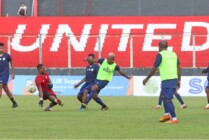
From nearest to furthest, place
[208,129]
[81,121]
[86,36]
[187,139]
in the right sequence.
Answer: [187,139] < [208,129] < [81,121] < [86,36]

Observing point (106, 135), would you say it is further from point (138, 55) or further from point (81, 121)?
point (138, 55)

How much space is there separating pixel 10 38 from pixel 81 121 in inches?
1010

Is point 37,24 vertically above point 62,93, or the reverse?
point 37,24

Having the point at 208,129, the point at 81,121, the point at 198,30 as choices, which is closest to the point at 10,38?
the point at 198,30

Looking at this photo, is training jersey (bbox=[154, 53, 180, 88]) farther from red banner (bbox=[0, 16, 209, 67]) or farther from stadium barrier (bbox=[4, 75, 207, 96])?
red banner (bbox=[0, 16, 209, 67])

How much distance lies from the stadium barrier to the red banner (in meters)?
3.30

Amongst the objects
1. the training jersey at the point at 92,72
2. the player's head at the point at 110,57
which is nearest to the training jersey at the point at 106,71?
the player's head at the point at 110,57

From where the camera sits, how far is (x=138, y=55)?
44.2 metres

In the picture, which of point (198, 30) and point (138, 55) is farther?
point (198, 30)

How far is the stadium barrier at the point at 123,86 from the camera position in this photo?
123 feet

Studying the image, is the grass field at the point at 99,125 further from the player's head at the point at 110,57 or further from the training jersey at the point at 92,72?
the training jersey at the point at 92,72

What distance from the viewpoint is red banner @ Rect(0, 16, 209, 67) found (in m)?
43.1

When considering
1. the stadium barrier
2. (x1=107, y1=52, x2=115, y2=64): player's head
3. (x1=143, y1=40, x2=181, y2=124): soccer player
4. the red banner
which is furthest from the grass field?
the red banner

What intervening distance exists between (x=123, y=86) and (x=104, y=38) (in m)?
5.33
